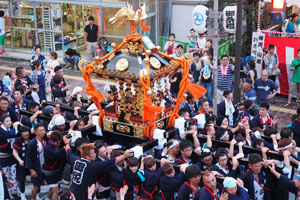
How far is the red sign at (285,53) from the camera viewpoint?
12625 millimetres

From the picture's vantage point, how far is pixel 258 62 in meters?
13.0

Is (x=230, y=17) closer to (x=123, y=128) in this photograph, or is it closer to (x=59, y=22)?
(x=123, y=128)

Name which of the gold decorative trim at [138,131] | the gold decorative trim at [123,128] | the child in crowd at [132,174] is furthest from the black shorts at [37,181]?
the gold decorative trim at [138,131]

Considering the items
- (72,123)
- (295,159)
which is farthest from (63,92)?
(295,159)

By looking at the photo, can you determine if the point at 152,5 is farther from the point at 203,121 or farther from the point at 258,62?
the point at 203,121

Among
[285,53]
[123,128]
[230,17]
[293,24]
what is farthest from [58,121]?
[293,24]

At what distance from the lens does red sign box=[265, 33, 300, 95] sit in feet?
41.4

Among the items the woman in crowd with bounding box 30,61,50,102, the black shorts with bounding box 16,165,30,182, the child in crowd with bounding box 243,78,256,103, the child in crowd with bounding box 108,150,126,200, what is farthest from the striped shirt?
the black shorts with bounding box 16,165,30,182

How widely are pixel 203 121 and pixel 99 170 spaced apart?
7.83 feet

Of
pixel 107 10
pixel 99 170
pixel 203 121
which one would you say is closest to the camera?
pixel 99 170

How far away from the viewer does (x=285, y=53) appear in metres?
12.8

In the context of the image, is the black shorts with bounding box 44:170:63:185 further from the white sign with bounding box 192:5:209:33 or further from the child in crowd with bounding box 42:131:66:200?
the white sign with bounding box 192:5:209:33

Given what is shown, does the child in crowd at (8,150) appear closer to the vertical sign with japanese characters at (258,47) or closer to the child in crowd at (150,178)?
the child in crowd at (150,178)

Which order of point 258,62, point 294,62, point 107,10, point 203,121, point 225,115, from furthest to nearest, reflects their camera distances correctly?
1. point 107,10
2. point 258,62
3. point 294,62
4. point 225,115
5. point 203,121
